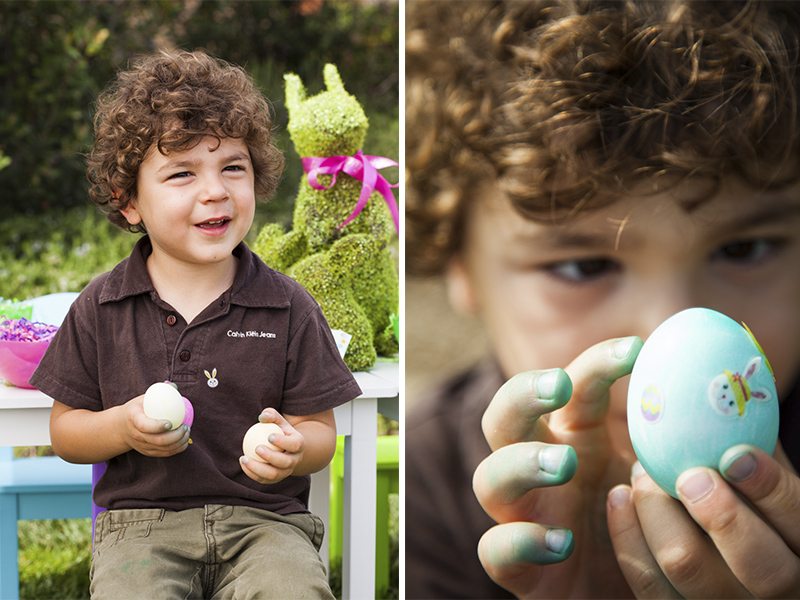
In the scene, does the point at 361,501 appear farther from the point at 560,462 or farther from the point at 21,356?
the point at 21,356

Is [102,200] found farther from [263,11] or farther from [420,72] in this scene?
[263,11]

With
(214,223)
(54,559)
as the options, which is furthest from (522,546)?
(54,559)

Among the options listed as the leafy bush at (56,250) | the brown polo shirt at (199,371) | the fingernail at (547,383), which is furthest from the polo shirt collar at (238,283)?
the leafy bush at (56,250)

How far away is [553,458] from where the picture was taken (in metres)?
1.38

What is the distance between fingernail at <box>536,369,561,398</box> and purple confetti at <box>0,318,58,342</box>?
2.86ft

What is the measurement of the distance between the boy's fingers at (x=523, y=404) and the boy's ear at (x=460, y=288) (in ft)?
2.08

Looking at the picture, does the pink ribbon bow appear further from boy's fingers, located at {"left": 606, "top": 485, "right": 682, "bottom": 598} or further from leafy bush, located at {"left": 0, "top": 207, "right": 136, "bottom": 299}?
leafy bush, located at {"left": 0, "top": 207, "right": 136, "bottom": 299}

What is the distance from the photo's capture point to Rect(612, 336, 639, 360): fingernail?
1.44 metres

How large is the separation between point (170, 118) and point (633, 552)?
3.25 feet

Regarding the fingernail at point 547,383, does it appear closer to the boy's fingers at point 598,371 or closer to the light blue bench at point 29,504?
the boy's fingers at point 598,371

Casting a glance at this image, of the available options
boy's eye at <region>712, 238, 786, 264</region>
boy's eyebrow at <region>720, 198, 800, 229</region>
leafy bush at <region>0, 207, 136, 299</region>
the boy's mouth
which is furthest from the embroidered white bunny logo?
leafy bush at <region>0, 207, 136, 299</region>

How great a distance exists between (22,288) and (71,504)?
2121mm

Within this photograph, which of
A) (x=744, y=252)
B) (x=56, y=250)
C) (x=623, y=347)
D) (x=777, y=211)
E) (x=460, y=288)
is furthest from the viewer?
(x=56, y=250)

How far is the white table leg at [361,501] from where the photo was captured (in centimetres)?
178
